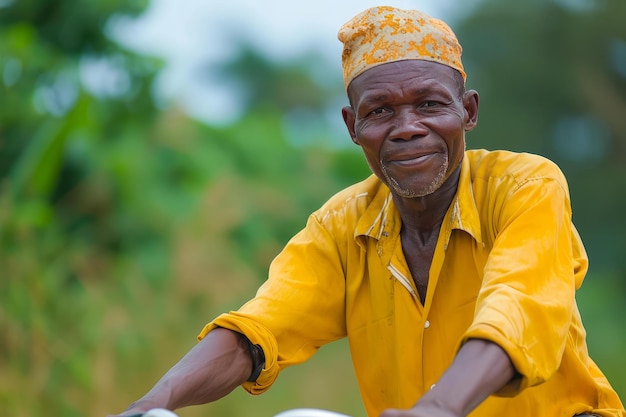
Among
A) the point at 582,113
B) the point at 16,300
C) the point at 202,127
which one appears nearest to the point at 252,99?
the point at 202,127

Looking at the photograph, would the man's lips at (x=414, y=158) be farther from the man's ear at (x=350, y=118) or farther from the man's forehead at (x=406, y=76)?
the man's ear at (x=350, y=118)

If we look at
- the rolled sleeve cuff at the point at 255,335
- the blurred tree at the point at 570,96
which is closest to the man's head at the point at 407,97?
the rolled sleeve cuff at the point at 255,335

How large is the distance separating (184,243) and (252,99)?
9.49 feet

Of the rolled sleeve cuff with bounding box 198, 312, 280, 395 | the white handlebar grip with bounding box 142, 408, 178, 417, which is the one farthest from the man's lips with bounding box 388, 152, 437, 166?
the white handlebar grip with bounding box 142, 408, 178, 417

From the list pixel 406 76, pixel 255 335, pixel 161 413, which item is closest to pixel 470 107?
pixel 406 76

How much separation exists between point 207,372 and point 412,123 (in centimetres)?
91

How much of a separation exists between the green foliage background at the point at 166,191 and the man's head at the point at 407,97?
397 centimetres

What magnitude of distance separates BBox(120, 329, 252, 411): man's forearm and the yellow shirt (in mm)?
52

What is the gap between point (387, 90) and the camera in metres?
2.82

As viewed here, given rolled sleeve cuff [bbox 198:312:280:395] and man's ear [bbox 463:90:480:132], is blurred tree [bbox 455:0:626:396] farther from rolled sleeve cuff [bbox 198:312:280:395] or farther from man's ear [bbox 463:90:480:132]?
rolled sleeve cuff [bbox 198:312:280:395]

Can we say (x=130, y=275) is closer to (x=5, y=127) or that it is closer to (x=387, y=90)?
(x=5, y=127)

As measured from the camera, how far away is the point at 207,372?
275 centimetres

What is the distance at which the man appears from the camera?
2682 millimetres

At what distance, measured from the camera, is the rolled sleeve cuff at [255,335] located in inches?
112
